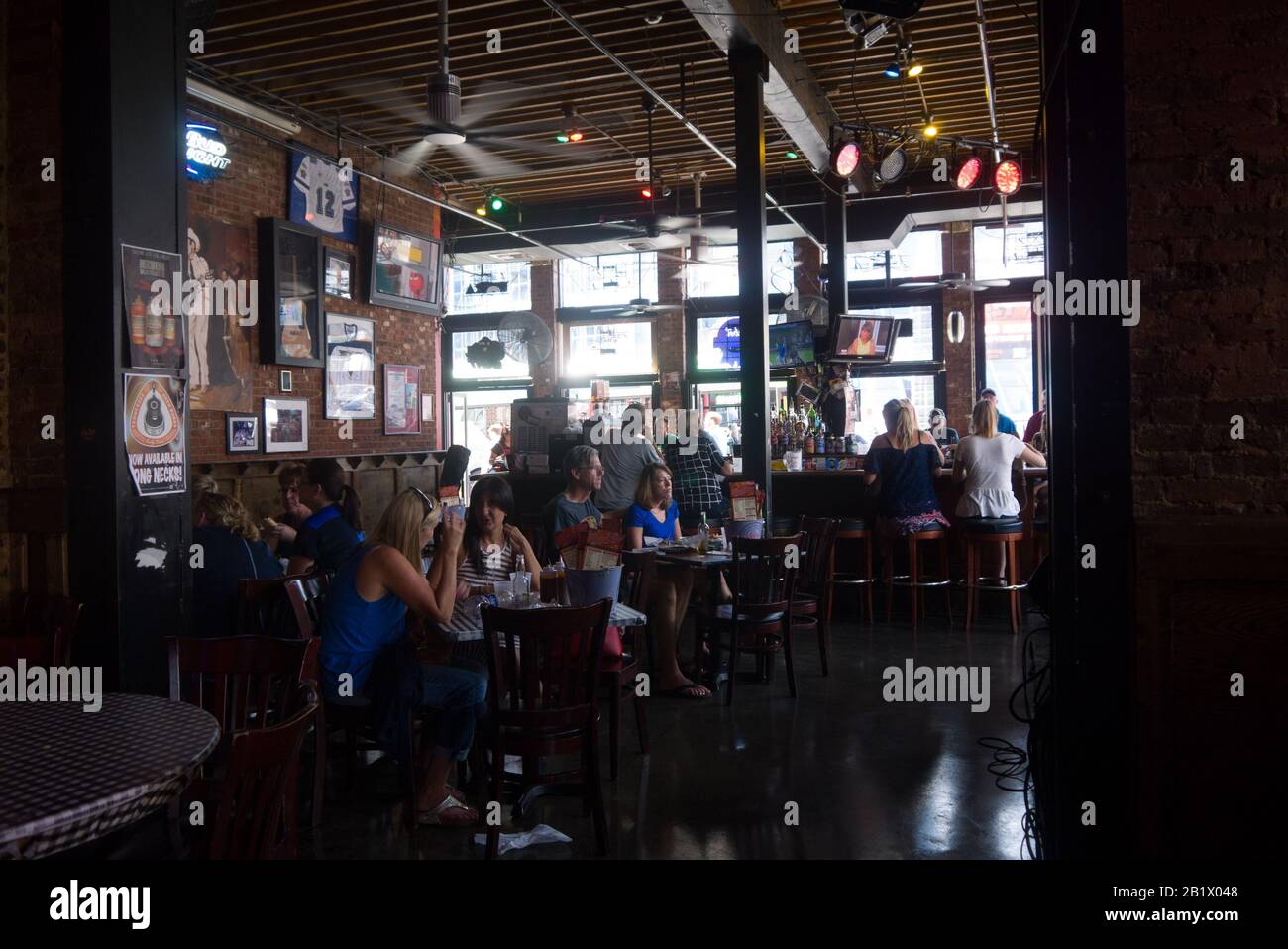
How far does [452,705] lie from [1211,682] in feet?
8.08

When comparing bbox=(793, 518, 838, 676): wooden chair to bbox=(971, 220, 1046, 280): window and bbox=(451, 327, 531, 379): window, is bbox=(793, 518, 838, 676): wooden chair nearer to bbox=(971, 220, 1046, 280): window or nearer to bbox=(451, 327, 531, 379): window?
bbox=(971, 220, 1046, 280): window

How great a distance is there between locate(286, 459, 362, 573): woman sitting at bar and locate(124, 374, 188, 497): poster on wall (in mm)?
1185

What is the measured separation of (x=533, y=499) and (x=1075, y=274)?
673 centimetres

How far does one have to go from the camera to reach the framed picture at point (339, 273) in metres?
9.65

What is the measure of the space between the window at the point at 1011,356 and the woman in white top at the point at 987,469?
23.4ft

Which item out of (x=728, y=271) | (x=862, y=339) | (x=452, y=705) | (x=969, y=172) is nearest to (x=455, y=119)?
(x=452, y=705)

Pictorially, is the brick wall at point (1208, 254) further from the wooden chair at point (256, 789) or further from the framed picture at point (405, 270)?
the framed picture at point (405, 270)

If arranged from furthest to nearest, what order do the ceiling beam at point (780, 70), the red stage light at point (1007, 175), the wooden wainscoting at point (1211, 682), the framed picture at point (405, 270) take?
the framed picture at point (405, 270), the red stage light at point (1007, 175), the ceiling beam at point (780, 70), the wooden wainscoting at point (1211, 682)

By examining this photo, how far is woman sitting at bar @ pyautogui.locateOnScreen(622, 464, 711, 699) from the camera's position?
5.39 metres

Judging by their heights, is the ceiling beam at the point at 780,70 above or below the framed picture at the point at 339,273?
above

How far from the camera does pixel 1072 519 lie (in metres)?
2.75

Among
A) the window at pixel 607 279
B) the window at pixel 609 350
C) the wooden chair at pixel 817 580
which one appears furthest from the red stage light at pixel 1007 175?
the window at pixel 609 350
